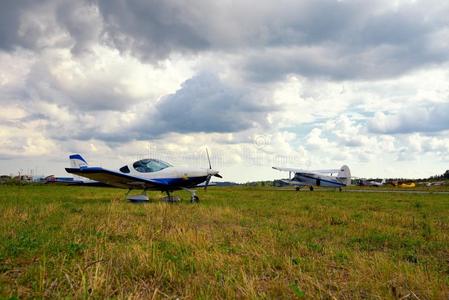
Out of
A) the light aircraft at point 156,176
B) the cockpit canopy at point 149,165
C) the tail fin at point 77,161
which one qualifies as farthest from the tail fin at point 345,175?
the tail fin at point 77,161

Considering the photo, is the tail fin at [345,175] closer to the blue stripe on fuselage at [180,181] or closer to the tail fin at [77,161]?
the blue stripe on fuselage at [180,181]

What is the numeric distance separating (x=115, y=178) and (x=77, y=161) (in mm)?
2721

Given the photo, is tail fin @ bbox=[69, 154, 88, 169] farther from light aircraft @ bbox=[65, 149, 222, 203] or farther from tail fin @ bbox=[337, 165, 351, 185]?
tail fin @ bbox=[337, 165, 351, 185]

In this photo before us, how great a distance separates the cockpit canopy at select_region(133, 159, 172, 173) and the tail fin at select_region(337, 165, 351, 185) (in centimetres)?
3772

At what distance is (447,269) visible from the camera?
5.18m

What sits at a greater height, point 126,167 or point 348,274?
point 126,167

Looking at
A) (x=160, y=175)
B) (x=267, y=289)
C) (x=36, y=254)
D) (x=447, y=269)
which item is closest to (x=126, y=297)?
(x=267, y=289)

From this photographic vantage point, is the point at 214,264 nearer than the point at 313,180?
Yes

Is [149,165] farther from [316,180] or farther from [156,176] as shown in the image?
[316,180]

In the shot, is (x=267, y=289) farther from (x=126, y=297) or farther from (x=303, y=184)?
(x=303, y=184)

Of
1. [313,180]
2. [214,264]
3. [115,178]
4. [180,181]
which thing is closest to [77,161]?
[115,178]

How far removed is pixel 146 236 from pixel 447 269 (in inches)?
200

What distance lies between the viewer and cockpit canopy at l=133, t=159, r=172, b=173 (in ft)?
59.6

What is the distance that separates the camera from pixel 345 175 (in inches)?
2015
